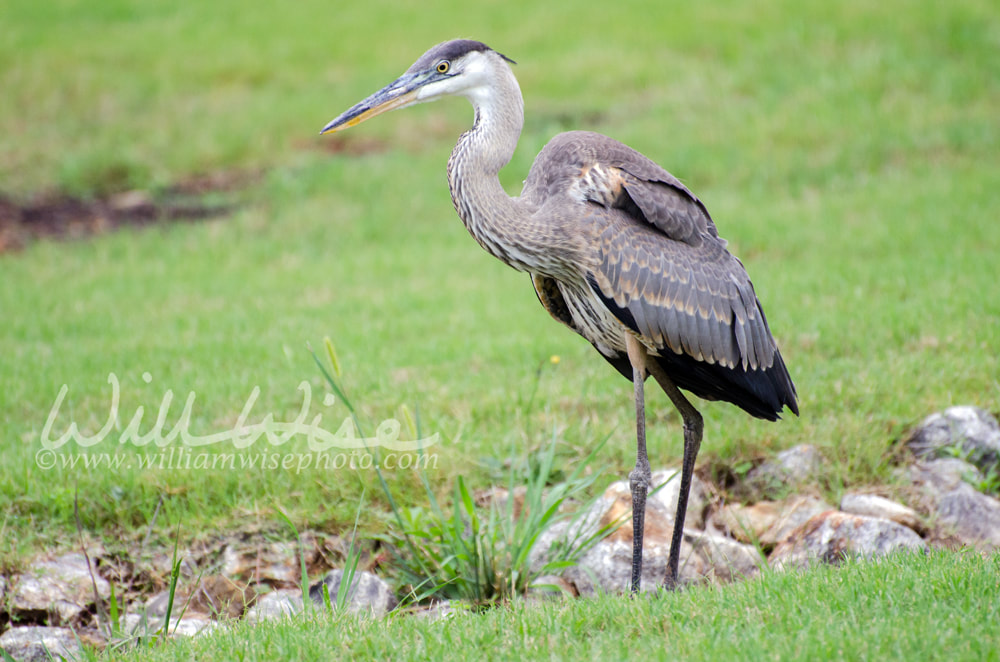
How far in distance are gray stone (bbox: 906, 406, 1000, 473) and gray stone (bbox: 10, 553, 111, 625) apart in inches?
186

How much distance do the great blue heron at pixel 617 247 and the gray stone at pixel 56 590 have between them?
8.90 feet

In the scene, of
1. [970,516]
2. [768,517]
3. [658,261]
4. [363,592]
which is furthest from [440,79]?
[970,516]

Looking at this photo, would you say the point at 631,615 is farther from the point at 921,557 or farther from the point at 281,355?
the point at 281,355

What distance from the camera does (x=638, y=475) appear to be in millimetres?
4918

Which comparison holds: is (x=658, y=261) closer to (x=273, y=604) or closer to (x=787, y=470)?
(x=787, y=470)

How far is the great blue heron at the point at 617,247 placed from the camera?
477cm

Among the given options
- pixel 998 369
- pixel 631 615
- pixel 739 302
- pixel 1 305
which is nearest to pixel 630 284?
pixel 739 302

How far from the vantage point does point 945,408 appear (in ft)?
20.6

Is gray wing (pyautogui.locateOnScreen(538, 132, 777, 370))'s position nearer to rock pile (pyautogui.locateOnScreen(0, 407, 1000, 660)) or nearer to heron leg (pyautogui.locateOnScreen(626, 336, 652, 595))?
heron leg (pyautogui.locateOnScreen(626, 336, 652, 595))

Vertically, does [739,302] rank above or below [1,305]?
above

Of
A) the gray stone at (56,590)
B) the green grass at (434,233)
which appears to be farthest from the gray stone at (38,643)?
the green grass at (434,233)

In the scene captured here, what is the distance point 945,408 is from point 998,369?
68cm

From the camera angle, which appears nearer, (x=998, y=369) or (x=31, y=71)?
(x=998, y=369)

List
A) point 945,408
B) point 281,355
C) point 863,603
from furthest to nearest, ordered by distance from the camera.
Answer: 1. point 281,355
2. point 945,408
3. point 863,603
